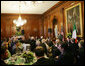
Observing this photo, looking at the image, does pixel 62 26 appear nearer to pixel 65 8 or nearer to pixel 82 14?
pixel 65 8

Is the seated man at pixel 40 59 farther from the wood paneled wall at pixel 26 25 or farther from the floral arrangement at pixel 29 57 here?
the wood paneled wall at pixel 26 25

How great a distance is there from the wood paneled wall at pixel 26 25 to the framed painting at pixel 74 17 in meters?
5.79

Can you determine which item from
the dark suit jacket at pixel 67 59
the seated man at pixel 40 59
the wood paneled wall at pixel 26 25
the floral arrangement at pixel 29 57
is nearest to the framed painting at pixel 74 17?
the dark suit jacket at pixel 67 59

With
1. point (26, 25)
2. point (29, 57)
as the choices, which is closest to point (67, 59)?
point (29, 57)

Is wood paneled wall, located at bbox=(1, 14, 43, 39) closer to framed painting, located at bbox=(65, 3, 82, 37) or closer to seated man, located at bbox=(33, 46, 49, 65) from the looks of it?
framed painting, located at bbox=(65, 3, 82, 37)

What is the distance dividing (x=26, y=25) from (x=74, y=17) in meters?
6.96

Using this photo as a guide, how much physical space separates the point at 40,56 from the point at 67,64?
2.10ft

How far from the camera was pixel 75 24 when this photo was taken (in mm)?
6090

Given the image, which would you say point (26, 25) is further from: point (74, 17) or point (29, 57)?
point (29, 57)

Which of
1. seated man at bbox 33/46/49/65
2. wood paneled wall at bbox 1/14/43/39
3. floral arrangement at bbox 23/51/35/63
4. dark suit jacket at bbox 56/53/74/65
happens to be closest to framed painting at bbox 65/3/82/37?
dark suit jacket at bbox 56/53/74/65

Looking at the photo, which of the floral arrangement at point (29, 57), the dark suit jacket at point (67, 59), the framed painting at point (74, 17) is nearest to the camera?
the dark suit jacket at point (67, 59)

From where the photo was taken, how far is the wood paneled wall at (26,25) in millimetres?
11867

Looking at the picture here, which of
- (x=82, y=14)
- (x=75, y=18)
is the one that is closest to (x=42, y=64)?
(x=82, y=14)

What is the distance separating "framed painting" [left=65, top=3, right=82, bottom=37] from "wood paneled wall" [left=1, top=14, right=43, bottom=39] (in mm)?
5786
